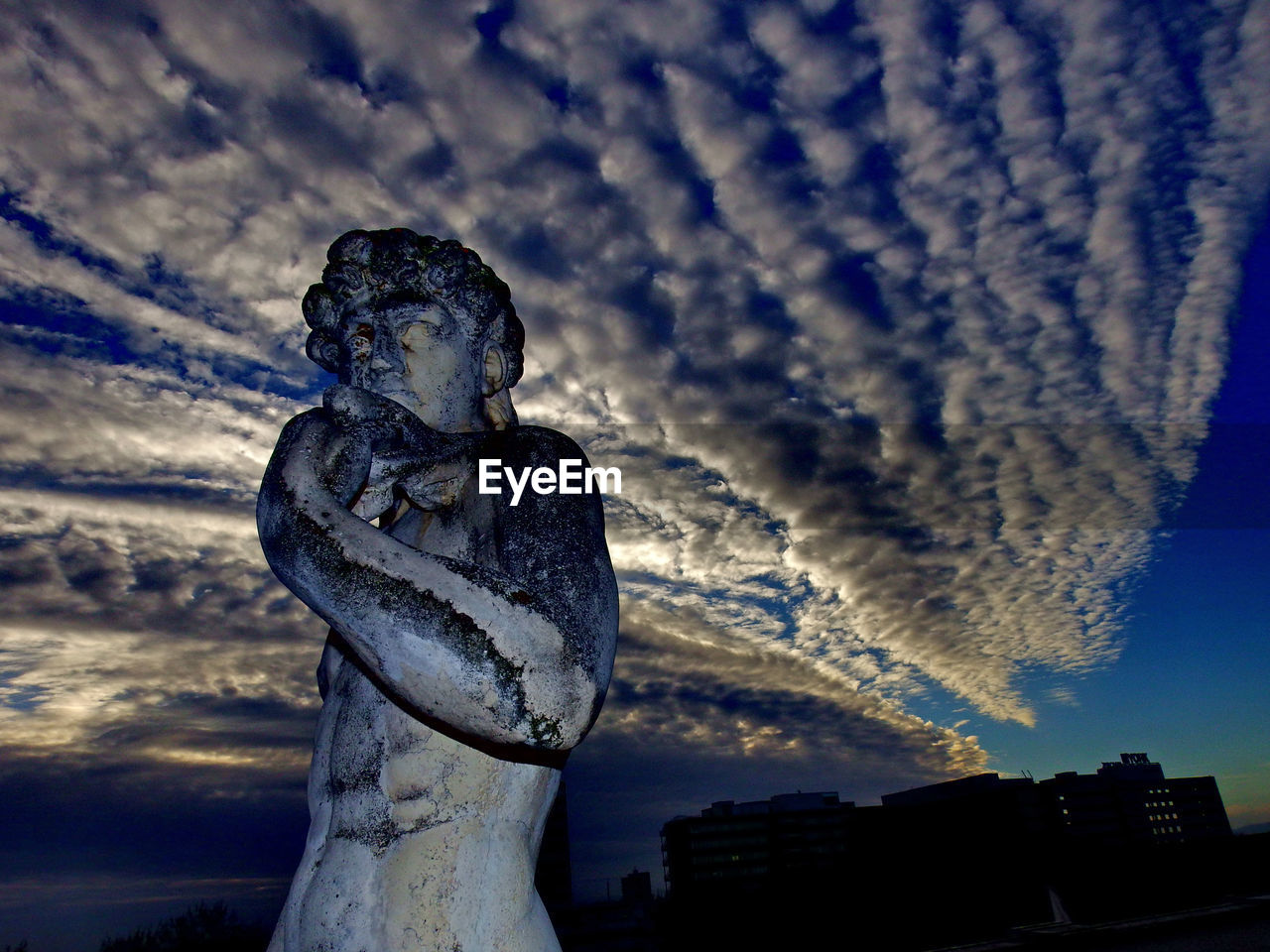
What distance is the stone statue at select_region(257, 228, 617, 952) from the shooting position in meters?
1.60

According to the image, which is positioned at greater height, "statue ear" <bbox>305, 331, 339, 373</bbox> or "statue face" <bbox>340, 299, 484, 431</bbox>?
"statue ear" <bbox>305, 331, 339, 373</bbox>

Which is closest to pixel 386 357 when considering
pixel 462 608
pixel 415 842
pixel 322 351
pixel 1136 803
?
pixel 322 351

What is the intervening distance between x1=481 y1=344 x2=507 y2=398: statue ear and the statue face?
139 mm

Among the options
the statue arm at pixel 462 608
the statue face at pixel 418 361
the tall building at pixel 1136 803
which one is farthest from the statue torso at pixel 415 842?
the tall building at pixel 1136 803

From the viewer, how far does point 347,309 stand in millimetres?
2650

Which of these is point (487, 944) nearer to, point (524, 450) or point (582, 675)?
point (582, 675)

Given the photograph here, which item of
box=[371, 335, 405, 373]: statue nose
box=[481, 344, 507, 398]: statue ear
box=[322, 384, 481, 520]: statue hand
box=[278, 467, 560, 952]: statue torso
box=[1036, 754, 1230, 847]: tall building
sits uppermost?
box=[481, 344, 507, 398]: statue ear

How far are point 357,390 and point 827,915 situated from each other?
10.7 m

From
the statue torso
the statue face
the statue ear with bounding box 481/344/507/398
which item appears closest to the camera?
the statue torso

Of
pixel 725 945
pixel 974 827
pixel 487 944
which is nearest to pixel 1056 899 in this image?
pixel 725 945

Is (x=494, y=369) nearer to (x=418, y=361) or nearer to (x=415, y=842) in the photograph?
(x=418, y=361)

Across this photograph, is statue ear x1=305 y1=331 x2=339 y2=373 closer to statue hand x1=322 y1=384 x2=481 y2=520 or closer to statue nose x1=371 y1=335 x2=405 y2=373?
statue nose x1=371 y1=335 x2=405 y2=373

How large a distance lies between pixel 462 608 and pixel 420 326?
124 cm

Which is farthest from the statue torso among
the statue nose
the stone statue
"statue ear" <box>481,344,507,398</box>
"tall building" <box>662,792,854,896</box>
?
"tall building" <box>662,792,854,896</box>
